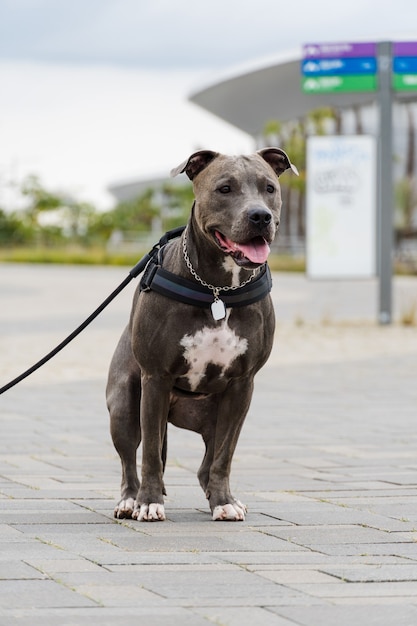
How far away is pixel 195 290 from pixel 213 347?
0.23m

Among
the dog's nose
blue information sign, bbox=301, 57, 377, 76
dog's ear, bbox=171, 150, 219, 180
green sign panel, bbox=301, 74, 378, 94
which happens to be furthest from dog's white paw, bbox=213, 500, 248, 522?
blue information sign, bbox=301, 57, 377, 76

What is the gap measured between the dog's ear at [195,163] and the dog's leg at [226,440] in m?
0.84

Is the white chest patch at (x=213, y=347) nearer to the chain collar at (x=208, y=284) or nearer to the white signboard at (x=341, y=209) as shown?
the chain collar at (x=208, y=284)

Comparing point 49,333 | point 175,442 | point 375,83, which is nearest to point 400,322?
point 375,83

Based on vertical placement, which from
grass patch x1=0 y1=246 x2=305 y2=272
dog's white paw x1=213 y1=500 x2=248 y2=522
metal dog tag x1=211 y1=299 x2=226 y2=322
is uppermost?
metal dog tag x1=211 y1=299 x2=226 y2=322

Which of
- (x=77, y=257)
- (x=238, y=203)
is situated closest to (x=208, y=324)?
(x=238, y=203)

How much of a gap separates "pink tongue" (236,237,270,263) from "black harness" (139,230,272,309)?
0.29 m

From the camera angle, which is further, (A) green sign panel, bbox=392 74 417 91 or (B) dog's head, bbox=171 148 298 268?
(A) green sign panel, bbox=392 74 417 91

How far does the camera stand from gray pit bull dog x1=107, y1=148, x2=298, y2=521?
5020 millimetres

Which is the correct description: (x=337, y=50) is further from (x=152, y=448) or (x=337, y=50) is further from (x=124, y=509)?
(x=124, y=509)

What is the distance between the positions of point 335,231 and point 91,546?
15.3 metres

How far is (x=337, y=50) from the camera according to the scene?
18.1 metres

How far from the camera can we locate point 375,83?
1834cm

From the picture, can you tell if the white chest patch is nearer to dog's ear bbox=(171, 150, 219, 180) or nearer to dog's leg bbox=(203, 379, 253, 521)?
dog's leg bbox=(203, 379, 253, 521)
